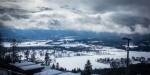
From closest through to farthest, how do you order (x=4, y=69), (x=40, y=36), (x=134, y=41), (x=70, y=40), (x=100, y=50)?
(x=4, y=69) → (x=134, y=41) → (x=100, y=50) → (x=70, y=40) → (x=40, y=36)

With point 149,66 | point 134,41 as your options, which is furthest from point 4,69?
point 134,41

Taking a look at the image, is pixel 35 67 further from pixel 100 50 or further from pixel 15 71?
pixel 100 50

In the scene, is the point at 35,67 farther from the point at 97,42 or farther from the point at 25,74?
the point at 97,42

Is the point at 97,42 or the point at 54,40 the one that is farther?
the point at 54,40

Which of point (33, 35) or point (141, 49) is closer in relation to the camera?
point (141, 49)

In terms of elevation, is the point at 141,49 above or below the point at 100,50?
above

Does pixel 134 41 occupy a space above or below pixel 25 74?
above

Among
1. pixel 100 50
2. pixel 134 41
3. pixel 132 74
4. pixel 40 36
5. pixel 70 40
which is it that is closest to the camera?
pixel 132 74

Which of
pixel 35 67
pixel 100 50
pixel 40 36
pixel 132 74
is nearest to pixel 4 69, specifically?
pixel 35 67

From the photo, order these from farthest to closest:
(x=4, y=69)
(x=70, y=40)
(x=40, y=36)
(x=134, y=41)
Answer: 1. (x=40, y=36)
2. (x=70, y=40)
3. (x=134, y=41)
4. (x=4, y=69)
